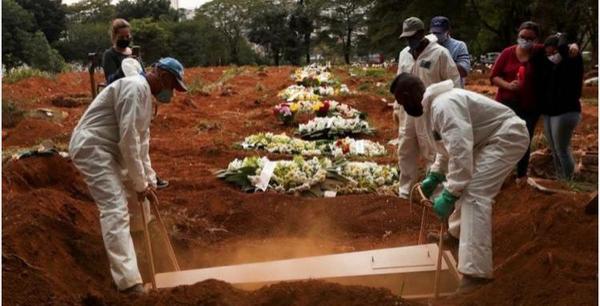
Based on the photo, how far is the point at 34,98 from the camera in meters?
17.3

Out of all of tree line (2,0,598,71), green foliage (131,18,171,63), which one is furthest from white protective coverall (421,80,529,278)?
green foliage (131,18,171,63)

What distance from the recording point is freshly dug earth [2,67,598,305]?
4043 millimetres

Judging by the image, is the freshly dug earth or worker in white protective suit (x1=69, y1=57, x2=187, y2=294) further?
worker in white protective suit (x1=69, y1=57, x2=187, y2=294)

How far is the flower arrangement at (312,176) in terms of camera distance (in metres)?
7.65

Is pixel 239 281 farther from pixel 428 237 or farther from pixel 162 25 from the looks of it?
pixel 162 25

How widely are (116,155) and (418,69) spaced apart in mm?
3071

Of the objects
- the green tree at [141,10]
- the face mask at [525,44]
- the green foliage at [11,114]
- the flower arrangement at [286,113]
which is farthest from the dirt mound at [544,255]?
the green tree at [141,10]

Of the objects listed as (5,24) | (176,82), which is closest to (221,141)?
(176,82)

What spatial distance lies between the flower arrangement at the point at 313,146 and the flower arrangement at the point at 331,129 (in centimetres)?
59

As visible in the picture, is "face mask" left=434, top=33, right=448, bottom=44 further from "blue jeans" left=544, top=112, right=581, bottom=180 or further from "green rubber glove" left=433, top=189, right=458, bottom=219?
"green rubber glove" left=433, top=189, right=458, bottom=219

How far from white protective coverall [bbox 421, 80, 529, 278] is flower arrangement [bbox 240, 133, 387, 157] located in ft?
17.0

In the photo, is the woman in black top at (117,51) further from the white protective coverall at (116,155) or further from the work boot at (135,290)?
the work boot at (135,290)

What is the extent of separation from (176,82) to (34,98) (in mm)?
14018

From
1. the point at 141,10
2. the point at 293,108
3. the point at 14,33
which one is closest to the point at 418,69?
the point at 293,108
